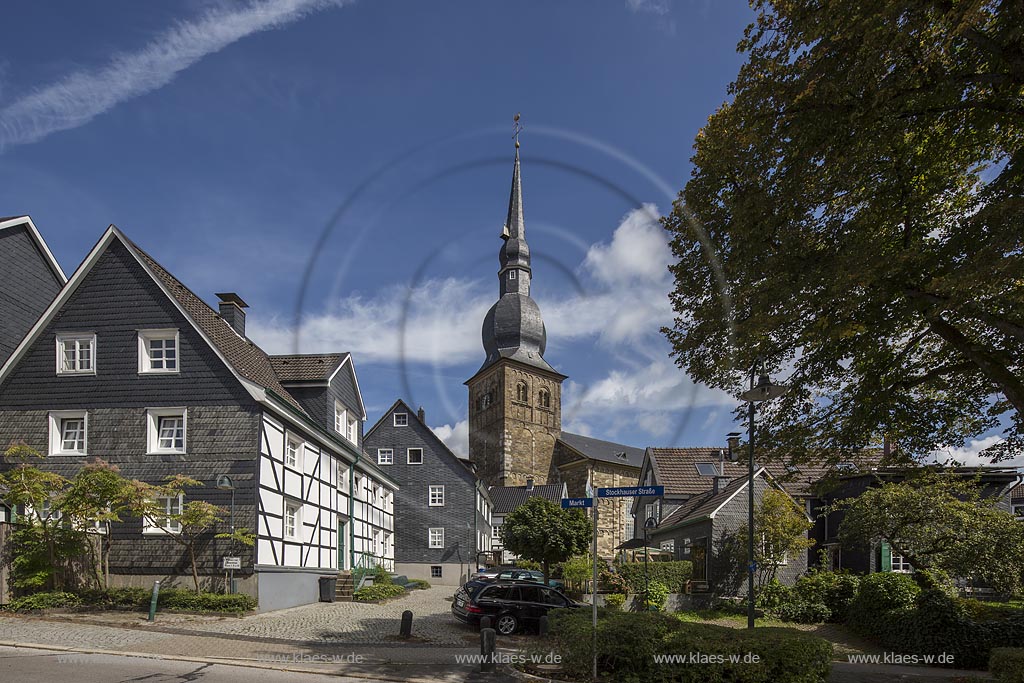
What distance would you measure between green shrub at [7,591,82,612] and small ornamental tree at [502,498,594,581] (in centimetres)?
1797

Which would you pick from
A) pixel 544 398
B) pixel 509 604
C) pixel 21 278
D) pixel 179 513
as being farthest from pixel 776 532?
pixel 544 398

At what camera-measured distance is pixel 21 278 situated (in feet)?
98.0

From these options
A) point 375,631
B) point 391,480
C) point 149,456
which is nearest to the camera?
point 375,631

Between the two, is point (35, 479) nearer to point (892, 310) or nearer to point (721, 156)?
point (721, 156)

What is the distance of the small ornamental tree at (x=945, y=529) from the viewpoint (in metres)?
23.8

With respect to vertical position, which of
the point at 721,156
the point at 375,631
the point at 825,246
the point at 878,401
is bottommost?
the point at 375,631

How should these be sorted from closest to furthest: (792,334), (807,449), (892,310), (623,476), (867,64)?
1. (867,64)
2. (892,310)
3. (792,334)
4. (807,449)
5. (623,476)

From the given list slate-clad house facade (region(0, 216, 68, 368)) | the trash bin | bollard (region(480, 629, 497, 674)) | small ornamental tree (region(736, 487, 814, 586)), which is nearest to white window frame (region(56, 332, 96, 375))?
slate-clad house facade (region(0, 216, 68, 368))

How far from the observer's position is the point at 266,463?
24.9 m

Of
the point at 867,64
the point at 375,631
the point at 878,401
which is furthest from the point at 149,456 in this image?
the point at 867,64

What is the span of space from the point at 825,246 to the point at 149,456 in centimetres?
2009

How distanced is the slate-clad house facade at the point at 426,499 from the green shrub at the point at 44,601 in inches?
1183

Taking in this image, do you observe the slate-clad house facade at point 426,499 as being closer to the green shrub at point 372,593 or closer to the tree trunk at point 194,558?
the green shrub at point 372,593

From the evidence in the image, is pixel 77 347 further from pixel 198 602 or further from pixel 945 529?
pixel 945 529
